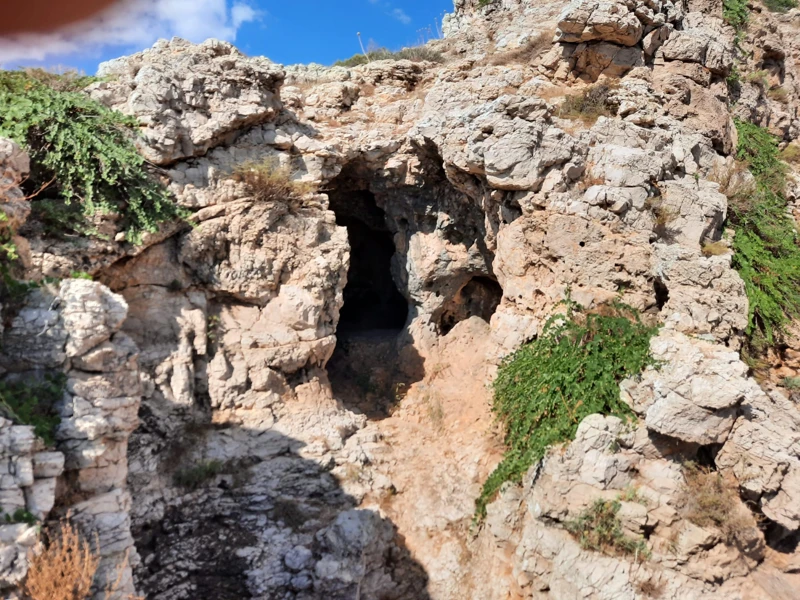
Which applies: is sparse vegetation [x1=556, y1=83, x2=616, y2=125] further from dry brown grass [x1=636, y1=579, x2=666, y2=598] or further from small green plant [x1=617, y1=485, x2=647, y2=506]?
dry brown grass [x1=636, y1=579, x2=666, y2=598]

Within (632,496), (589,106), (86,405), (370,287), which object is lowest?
(632,496)

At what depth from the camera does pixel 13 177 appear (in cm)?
480

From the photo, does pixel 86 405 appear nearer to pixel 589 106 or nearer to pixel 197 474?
pixel 197 474

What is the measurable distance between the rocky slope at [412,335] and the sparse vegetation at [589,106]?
23cm

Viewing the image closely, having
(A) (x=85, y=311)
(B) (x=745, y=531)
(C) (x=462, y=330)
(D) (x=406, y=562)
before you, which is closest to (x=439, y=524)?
(D) (x=406, y=562)

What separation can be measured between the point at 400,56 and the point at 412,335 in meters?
7.55

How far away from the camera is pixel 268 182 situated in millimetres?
8227

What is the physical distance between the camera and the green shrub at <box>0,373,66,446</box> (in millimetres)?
3879

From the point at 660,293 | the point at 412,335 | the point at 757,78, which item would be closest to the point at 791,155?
the point at 757,78

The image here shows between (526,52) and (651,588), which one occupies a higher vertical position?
(526,52)

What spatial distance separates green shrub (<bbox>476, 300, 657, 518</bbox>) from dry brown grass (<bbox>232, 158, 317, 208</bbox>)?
4321 millimetres

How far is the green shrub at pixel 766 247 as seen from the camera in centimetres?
764

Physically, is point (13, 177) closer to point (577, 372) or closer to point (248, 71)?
point (248, 71)

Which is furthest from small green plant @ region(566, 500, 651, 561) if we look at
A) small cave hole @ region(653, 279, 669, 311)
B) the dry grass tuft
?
the dry grass tuft
